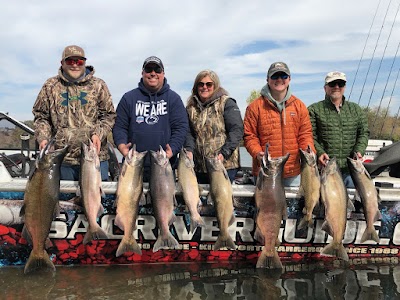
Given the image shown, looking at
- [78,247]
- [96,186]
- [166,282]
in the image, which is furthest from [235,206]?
[78,247]

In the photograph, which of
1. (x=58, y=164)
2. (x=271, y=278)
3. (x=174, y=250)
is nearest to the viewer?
(x=58, y=164)

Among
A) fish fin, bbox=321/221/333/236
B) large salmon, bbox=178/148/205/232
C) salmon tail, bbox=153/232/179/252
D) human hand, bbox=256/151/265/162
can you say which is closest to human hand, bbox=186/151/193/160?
large salmon, bbox=178/148/205/232

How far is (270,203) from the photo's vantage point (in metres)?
3.94

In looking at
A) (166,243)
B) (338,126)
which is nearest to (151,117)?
(166,243)

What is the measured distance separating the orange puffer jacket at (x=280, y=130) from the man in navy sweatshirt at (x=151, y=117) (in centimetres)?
73

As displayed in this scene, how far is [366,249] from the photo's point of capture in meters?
4.41

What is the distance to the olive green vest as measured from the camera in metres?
4.29

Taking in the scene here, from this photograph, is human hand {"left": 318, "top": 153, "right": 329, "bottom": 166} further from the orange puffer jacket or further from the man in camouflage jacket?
the man in camouflage jacket

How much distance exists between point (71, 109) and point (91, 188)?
87 centimetres

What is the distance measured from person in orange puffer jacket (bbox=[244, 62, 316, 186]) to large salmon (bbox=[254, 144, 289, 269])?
24 centimetres

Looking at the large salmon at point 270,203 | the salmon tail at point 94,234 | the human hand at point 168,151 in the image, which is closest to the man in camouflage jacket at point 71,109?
the human hand at point 168,151

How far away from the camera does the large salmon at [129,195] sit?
150 inches

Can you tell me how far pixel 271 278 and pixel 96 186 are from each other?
1.95 meters

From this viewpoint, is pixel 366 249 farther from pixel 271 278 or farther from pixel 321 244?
pixel 271 278
